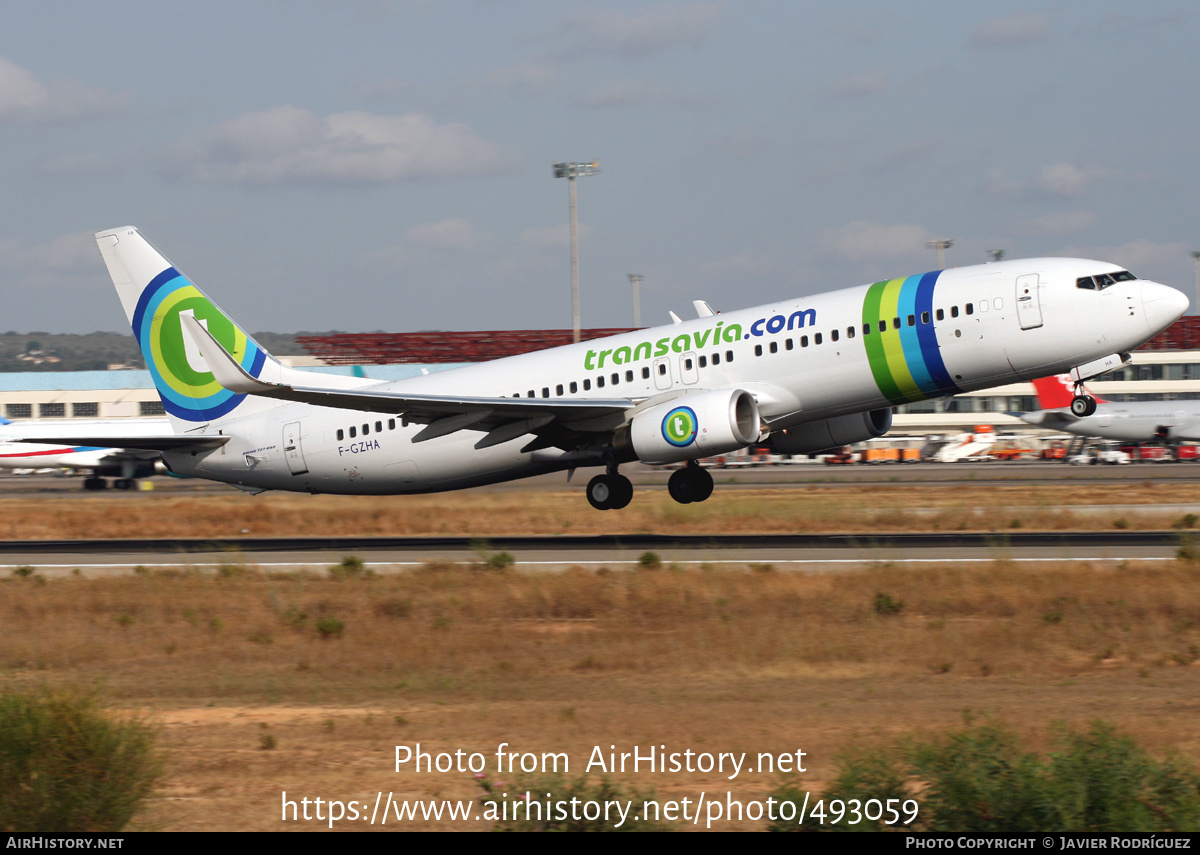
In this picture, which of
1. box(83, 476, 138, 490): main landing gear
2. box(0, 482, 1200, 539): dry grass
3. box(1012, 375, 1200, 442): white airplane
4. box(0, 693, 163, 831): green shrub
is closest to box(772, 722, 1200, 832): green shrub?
box(0, 693, 163, 831): green shrub

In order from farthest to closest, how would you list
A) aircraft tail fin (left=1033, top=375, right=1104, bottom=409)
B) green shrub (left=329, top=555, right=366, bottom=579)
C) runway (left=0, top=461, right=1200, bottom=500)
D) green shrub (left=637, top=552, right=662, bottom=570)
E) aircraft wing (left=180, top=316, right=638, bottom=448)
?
aircraft tail fin (left=1033, top=375, right=1104, bottom=409), runway (left=0, top=461, right=1200, bottom=500), aircraft wing (left=180, top=316, right=638, bottom=448), green shrub (left=329, top=555, right=366, bottom=579), green shrub (left=637, top=552, right=662, bottom=570)

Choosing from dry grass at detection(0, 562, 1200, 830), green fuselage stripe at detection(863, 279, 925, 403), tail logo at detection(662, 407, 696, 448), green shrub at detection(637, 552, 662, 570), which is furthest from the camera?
tail logo at detection(662, 407, 696, 448)

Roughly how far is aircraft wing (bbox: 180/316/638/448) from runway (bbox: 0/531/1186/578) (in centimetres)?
280

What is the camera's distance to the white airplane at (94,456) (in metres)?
63.1

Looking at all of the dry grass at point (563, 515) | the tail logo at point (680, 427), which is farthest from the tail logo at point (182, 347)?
the tail logo at point (680, 427)

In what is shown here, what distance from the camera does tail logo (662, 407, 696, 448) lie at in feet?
82.1

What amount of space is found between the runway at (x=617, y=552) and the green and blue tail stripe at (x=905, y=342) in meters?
3.52

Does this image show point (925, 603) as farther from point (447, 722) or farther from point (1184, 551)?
point (447, 722)

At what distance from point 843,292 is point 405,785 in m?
18.0

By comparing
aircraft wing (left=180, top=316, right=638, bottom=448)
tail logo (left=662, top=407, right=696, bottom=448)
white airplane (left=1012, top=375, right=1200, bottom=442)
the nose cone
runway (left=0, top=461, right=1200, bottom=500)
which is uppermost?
the nose cone

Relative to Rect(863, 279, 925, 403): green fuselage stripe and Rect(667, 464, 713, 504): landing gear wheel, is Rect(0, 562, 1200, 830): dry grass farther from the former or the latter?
Rect(667, 464, 713, 504): landing gear wheel

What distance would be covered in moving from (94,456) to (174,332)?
130ft

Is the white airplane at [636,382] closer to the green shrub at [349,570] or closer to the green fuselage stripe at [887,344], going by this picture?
the green fuselage stripe at [887,344]

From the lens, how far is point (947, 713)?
1268 cm
